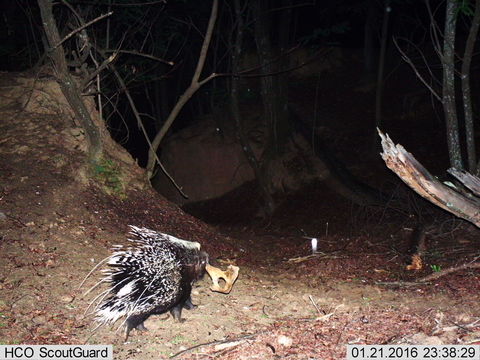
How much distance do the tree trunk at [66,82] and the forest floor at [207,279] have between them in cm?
34

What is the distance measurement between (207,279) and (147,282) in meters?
1.76

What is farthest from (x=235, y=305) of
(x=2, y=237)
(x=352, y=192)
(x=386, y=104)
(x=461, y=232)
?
(x=386, y=104)

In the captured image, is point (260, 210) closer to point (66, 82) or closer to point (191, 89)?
point (191, 89)

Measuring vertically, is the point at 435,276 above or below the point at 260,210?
above

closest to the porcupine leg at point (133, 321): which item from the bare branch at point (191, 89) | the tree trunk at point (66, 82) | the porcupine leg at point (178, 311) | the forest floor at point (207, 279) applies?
the forest floor at point (207, 279)

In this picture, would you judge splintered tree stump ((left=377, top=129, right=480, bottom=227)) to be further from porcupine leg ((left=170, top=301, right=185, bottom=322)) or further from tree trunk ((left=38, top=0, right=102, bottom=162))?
tree trunk ((left=38, top=0, right=102, bottom=162))

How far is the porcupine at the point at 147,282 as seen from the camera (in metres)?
4.73

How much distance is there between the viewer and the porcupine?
473 centimetres

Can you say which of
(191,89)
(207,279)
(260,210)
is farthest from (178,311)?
(260,210)

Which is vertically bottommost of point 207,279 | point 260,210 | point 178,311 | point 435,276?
point 260,210

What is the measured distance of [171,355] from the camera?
Answer: 458 centimetres

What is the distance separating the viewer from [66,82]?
8.09m

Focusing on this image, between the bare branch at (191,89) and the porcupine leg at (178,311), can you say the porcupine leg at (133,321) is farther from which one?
the bare branch at (191,89)

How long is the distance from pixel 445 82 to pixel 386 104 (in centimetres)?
954
